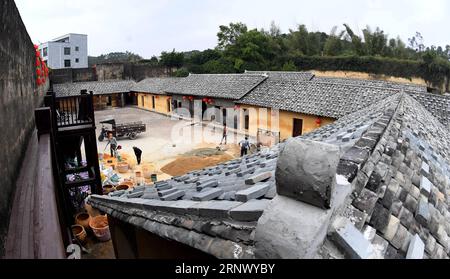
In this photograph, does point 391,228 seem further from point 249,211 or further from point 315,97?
point 315,97

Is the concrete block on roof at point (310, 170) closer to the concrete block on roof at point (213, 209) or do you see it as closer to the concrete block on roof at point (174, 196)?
the concrete block on roof at point (213, 209)

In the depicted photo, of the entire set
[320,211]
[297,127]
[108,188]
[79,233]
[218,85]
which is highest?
[218,85]

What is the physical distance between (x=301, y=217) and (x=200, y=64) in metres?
44.2

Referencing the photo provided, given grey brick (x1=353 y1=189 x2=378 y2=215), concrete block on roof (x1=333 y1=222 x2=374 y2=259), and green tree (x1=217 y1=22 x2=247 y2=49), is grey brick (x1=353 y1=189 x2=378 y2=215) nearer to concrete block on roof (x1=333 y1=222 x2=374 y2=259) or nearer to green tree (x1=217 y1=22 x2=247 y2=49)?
concrete block on roof (x1=333 y1=222 x2=374 y2=259)

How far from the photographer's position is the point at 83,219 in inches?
387

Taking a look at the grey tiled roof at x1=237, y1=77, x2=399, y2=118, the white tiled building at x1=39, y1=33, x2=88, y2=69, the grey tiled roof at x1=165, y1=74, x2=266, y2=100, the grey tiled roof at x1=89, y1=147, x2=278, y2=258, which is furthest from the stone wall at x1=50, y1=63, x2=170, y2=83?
the grey tiled roof at x1=89, y1=147, x2=278, y2=258

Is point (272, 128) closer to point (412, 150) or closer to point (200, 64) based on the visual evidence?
point (412, 150)

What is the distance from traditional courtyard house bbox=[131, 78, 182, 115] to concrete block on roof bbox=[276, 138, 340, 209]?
29.8 m

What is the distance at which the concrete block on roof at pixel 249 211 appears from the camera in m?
2.07

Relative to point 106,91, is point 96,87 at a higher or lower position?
higher

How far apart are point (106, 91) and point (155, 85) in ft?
19.9

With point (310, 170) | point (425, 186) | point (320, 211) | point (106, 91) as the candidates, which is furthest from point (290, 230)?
point (106, 91)

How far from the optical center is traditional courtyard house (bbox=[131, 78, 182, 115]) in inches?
1244

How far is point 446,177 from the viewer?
13.9 feet
